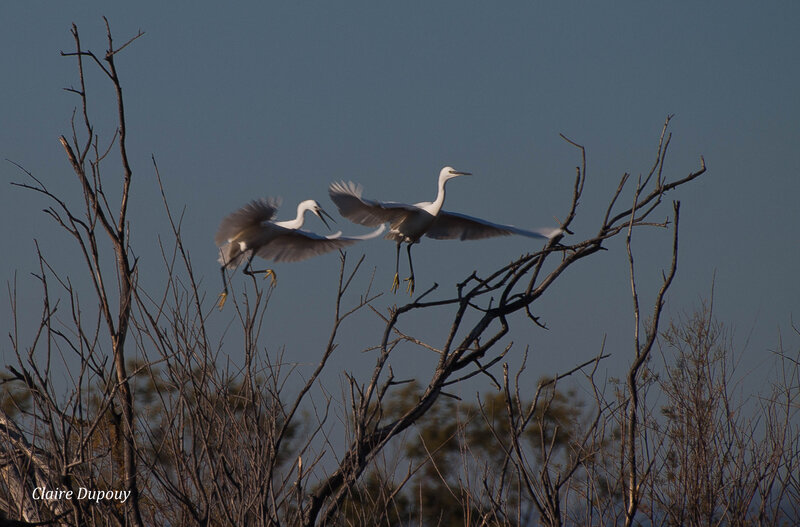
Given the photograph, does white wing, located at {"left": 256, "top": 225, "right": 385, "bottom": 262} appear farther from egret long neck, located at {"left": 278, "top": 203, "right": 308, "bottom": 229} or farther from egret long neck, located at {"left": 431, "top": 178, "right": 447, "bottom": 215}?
egret long neck, located at {"left": 431, "top": 178, "right": 447, "bottom": 215}

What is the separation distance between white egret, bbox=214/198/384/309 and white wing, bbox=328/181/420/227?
0.21 meters

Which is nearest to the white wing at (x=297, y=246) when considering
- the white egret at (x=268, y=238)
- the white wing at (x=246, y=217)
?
the white egret at (x=268, y=238)

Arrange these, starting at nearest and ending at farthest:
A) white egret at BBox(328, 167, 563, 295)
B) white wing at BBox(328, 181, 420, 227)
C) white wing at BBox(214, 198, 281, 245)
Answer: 1. white wing at BBox(328, 181, 420, 227)
2. white egret at BBox(328, 167, 563, 295)
3. white wing at BBox(214, 198, 281, 245)

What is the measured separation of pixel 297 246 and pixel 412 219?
134cm

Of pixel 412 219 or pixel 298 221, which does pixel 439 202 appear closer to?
pixel 412 219

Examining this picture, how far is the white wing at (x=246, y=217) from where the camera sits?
21.9ft

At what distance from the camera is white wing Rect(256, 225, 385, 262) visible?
7.45 m

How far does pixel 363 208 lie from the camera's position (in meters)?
6.34

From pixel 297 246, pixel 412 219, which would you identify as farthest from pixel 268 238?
pixel 412 219

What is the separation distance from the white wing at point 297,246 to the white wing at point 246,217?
50 centimetres

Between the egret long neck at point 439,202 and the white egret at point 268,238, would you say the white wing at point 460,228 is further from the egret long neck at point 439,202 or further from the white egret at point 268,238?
the white egret at point 268,238

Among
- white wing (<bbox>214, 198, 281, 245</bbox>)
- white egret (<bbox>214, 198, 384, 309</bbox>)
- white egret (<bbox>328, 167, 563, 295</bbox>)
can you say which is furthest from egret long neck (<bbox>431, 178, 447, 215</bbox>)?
white wing (<bbox>214, 198, 281, 245</bbox>)

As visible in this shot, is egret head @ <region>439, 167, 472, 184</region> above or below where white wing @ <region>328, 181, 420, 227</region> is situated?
above

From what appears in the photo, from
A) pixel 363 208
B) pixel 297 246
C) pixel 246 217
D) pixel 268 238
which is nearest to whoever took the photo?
pixel 363 208
